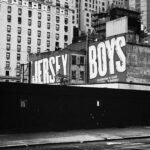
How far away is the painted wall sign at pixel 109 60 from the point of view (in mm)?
50531

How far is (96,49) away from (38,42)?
64241 mm

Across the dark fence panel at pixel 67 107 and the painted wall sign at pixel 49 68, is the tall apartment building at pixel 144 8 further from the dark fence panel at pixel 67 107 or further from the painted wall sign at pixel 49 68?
the dark fence panel at pixel 67 107

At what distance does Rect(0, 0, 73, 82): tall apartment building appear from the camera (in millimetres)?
111375

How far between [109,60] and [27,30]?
69.8m

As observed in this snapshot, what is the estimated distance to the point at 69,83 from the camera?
61781 millimetres

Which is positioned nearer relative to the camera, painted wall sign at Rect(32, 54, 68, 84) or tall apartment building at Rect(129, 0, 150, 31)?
painted wall sign at Rect(32, 54, 68, 84)

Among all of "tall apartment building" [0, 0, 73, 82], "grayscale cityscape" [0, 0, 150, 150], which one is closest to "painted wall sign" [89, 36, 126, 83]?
"grayscale cityscape" [0, 0, 150, 150]

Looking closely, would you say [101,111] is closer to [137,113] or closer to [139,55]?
[137,113]

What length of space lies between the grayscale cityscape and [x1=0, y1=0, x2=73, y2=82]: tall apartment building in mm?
347

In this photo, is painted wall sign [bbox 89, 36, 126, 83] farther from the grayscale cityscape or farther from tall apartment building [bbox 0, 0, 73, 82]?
tall apartment building [bbox 0, 0, 73, 82]

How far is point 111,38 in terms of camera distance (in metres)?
52.4

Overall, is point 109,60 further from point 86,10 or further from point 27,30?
point 86,10

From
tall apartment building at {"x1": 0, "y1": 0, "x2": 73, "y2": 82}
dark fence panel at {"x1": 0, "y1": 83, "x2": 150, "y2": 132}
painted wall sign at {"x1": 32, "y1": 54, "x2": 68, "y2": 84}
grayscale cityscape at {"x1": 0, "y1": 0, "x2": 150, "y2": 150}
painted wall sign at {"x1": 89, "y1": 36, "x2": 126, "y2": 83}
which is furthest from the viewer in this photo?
tall apartment building at {"x1": 0, "y1": 0, "x2": 73, "y2": 82}

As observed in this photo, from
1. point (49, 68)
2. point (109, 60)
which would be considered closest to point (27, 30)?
point (49, 68)
